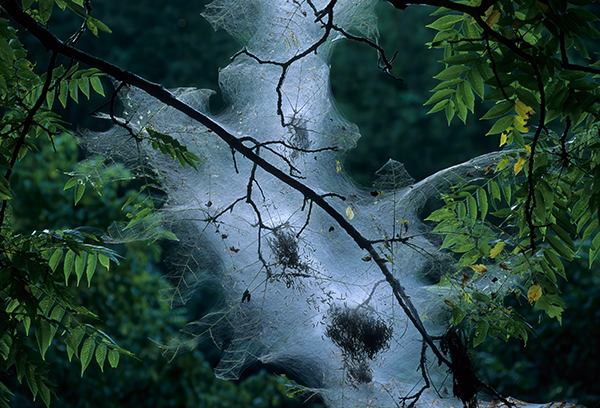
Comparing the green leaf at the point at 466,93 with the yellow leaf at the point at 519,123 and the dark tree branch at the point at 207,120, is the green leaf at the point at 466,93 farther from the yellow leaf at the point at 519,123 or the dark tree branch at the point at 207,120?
the dark tree branch at the point at 207,120

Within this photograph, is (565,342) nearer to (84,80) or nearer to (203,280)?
(203,280)

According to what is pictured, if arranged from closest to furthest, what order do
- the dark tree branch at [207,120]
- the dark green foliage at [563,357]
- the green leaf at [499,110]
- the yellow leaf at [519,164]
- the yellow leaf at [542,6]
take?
1. the yellow leaf at [542,6]
2. the green leaf at [499,110]
3. the yellow leaf at [519,164]
4. the dark tree branch at [207,120]
5. the dark green foliage at [563,357]

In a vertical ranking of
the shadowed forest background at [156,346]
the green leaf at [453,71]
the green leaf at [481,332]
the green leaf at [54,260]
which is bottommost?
the shadowed forest background at [156,346]

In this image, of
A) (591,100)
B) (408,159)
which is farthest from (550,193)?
(408,159)

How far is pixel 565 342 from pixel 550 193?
471cm

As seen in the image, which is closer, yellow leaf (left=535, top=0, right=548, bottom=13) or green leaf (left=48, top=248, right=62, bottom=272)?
yellow leaf (left=535, top=0, right=548, bottom=13)

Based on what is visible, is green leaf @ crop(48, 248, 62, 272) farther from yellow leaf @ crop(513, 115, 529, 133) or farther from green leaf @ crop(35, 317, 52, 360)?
yellow leaf @ crop(513, 115, 529, 133)

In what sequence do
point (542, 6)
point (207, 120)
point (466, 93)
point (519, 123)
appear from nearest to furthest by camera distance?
point (542, 6), point (519, 123), point (466, 93), point (207, 120)

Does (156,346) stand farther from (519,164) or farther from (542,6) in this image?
(542,6)

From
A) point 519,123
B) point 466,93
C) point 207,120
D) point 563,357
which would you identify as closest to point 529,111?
point 519,123

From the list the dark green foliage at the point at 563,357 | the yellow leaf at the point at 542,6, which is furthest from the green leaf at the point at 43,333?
the dark green foliage at the point at 563,357

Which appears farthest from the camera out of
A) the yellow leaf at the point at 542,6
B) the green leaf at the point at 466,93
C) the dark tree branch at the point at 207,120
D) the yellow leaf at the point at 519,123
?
the dark tree branch at the point at 207,120

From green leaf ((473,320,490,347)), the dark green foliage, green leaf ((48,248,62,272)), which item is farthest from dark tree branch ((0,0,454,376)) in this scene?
the dark green foliage

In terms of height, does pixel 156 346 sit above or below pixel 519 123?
below
